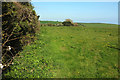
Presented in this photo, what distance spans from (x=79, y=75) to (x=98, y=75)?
923 millimetres

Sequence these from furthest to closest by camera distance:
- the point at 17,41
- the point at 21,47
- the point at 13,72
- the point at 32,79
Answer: the point at 21,47 → the point at 17,41 → the point at 13,72 → the point at 32,79

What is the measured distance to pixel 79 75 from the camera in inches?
190

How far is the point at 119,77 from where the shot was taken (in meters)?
4.83

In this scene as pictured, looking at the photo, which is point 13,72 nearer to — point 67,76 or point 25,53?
point 25,53

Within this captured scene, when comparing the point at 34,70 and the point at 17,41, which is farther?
the point at 17,41

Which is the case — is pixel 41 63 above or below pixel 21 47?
below

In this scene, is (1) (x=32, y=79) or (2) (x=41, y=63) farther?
(2) (x=41, y=63)

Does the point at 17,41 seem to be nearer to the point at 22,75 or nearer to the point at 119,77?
the point at 22,75

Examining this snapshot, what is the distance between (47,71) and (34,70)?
0.61 m

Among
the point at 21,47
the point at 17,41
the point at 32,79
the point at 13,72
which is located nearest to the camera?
the point at 32,79

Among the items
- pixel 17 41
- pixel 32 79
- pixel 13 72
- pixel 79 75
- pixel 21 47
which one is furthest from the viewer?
pixel 21 47

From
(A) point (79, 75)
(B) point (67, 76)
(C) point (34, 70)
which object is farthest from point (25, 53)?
(A) point (79, 75)

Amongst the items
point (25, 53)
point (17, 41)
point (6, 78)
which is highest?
point (17, 41)

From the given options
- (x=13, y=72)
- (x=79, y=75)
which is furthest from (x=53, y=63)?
(x=13, y=72)
